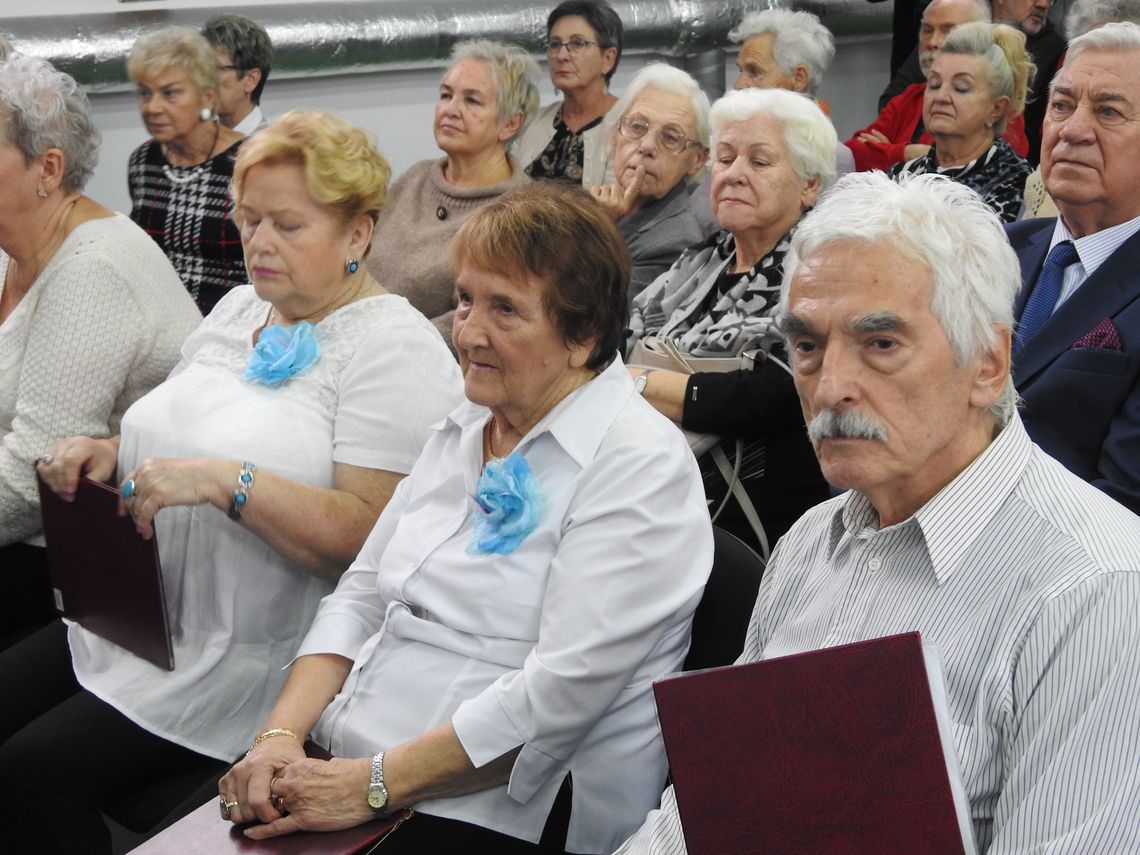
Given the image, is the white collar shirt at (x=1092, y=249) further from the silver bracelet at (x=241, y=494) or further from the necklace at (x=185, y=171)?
the necklace at (x=185, y=171)

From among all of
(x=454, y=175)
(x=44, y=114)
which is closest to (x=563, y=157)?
(x=454, y=175)

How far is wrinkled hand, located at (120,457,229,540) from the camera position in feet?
6.31

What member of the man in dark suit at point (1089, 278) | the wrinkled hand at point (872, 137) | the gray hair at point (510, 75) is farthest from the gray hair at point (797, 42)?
the man in dark suit at point (1089, 278)

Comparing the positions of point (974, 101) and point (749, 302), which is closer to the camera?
point (749, 302)

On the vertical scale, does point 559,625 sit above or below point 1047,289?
below

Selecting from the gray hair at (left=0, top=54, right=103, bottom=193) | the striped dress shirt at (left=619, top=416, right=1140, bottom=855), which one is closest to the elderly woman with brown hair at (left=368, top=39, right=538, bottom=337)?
the gray hair at (left=0, top=54, right=103, bottom=193)

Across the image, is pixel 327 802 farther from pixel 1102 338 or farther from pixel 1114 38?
pixel 1114 38

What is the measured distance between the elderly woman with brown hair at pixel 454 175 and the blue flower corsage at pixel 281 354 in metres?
0.97

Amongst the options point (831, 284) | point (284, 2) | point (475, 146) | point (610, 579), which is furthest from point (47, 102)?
point (284, 2)

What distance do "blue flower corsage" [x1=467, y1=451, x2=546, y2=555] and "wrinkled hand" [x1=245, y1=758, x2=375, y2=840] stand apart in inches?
12.6

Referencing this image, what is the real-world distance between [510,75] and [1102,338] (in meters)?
2.16

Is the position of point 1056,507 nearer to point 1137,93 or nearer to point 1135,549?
point 1135,549

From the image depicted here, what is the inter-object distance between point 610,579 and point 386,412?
608mm

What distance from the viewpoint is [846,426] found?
52.9 inches
